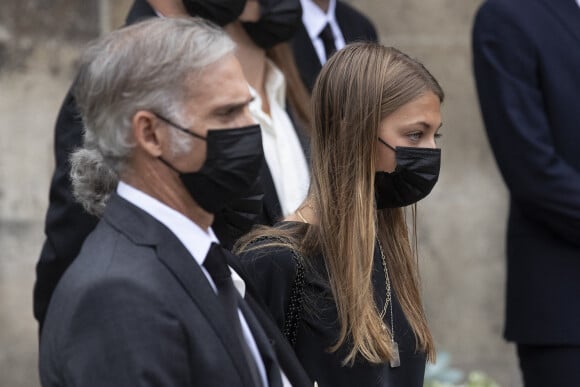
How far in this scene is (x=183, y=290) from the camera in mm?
2416

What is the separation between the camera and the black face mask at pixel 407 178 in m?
3.15

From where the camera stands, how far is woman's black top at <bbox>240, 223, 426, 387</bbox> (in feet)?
9.79

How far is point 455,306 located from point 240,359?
3943mm

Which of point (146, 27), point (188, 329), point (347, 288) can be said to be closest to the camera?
point (188, 329)

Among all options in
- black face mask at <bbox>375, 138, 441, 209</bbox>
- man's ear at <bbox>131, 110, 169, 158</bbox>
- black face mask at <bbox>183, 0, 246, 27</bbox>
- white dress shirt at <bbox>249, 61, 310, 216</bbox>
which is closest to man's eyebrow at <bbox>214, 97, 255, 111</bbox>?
man's ear at <bbox>131, 110, 169, 158</bbox>

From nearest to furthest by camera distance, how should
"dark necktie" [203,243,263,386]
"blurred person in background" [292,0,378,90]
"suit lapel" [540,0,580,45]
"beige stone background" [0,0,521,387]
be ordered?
"dark necktie" [203,243,263,386], "suit lapel" [540,0,580,45], "blurred person in background" [292,0,378,90], "beige stone background" [0,0,521,387]

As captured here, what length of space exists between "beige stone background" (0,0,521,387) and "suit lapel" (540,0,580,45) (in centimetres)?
158

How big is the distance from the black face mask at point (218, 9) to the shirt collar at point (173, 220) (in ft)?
5.38

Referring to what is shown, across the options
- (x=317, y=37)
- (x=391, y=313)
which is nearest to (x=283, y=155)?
(x=317, y=37)

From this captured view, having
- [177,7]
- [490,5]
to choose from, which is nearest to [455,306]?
[490,5]

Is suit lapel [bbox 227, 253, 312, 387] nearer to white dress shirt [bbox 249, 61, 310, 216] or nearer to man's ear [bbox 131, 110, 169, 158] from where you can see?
man's ear [bbox 131, 110, 169, 158]

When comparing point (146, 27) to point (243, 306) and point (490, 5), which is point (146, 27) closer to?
point (243, 306)

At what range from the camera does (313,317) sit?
118 inches

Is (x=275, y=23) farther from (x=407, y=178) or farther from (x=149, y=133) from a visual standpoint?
(x=149, y=133)
